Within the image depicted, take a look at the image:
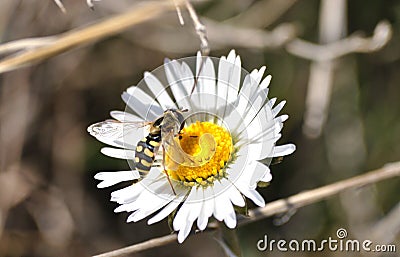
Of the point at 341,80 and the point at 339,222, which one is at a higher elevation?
the point at 341,80

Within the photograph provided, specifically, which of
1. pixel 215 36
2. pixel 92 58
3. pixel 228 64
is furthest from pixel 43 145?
pixel 228 64

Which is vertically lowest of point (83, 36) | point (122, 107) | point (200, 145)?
point (200, 145)

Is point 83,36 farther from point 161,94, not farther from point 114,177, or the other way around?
point 114,177

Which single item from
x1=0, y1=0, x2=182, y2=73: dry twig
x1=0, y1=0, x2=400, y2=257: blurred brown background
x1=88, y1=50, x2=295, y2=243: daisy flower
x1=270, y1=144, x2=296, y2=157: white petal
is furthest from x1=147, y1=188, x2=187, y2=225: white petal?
x1=0, y1=0, x2=400, y2=257: blurred brown background

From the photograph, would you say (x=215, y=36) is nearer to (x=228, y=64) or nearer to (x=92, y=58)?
(x=92, y=58)

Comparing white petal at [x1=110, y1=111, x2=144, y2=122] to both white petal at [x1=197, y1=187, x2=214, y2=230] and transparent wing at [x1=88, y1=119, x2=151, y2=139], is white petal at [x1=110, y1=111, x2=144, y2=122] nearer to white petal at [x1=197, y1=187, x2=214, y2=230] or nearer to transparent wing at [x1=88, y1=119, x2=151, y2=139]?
transparent wing at [x1=88, y1=119, x2=151, y2=139]

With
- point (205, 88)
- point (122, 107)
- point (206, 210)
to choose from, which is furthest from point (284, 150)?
point (122, 107)
